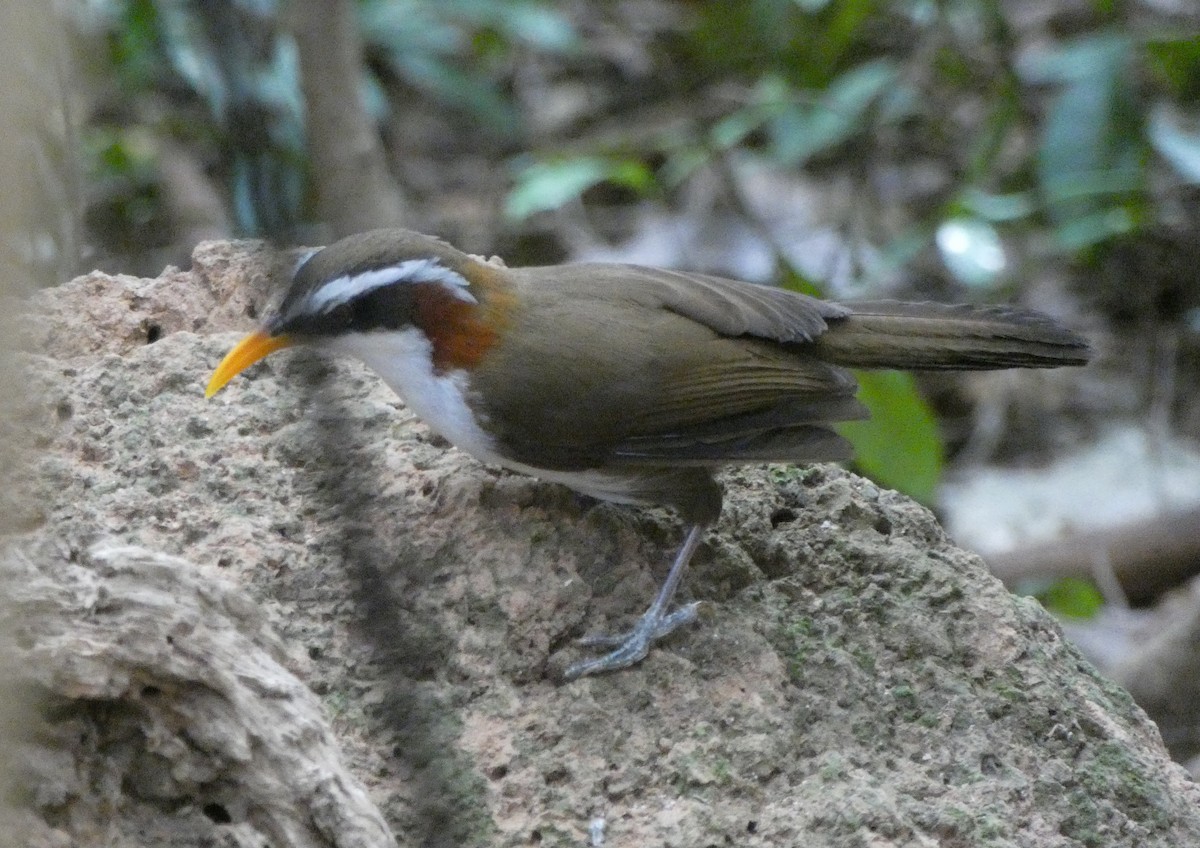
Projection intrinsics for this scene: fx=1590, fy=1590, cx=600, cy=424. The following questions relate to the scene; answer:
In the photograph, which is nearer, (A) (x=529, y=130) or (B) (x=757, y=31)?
(B) (x=757, y=31)

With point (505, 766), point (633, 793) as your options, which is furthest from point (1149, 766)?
point (505, 766)

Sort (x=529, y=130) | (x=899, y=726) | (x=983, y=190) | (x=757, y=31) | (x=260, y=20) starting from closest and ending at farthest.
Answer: (x=899, y=726) → (x=260, y=20) → (x=983, y=190) → (x=757, y=31) → (x=529, y=130)

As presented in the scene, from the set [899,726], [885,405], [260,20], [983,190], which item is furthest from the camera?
[983,190]

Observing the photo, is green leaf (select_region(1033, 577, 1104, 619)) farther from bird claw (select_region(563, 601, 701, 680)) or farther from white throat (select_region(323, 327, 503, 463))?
white throat (select_region(323, 327, 503, 463))

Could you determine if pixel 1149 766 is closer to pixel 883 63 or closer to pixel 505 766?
pixel 505 766

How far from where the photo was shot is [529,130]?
360 inches

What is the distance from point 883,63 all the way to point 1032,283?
131cm

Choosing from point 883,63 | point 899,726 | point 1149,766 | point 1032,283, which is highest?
point 883,63

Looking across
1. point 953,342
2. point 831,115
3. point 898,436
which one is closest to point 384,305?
point 953,342

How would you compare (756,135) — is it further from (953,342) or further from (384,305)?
(384,305)

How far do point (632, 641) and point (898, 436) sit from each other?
2699 mm

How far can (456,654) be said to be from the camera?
3029mm

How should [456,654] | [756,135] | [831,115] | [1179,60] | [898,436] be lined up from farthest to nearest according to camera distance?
[756,135] < [831,115] < [1179,60] < [898,436] < [456,654]

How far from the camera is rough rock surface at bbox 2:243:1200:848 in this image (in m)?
2.41
